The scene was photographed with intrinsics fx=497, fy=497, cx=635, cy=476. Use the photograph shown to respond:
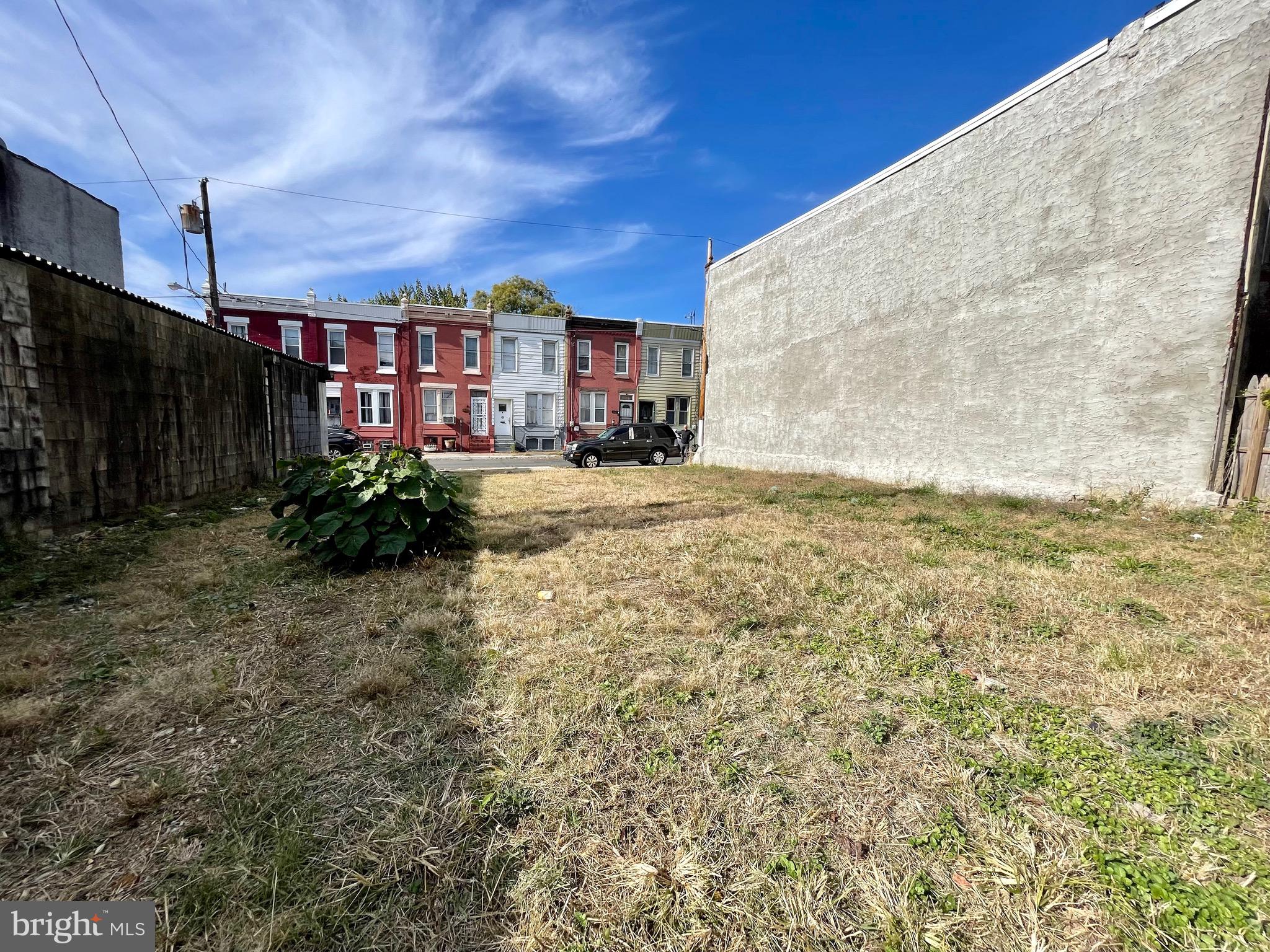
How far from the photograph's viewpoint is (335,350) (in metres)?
22.8

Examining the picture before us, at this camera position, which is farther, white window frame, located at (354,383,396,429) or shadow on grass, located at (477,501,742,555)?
white window frame, located at (354,383,396,429)

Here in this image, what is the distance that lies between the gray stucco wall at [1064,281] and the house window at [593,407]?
16076 mm

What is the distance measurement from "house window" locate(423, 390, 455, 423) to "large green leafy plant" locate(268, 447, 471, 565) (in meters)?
20.7

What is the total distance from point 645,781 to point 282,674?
2053 mm

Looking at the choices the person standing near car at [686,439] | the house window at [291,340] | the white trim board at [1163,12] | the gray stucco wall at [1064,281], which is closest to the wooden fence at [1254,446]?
the gray stucco wall at [1064,281]

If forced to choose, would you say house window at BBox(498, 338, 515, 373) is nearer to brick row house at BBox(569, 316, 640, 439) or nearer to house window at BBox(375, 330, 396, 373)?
brick row house at BBox(569, 316, 640, 439)

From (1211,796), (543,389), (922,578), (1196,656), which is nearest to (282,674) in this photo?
(1211,796)

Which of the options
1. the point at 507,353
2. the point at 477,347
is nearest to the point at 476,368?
the point at 477,347

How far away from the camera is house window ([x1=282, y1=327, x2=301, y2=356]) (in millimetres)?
22047

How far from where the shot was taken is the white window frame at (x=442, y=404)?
24.3 meters

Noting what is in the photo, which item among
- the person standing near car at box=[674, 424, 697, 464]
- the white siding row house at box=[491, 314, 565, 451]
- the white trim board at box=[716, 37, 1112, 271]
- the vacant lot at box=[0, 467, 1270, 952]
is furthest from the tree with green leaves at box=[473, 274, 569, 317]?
the vacant lot at box=[0, 467, 1270, 952]

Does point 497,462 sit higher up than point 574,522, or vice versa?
point 574,522

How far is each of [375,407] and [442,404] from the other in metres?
2.96

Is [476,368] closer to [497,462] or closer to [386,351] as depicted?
[386,351]
